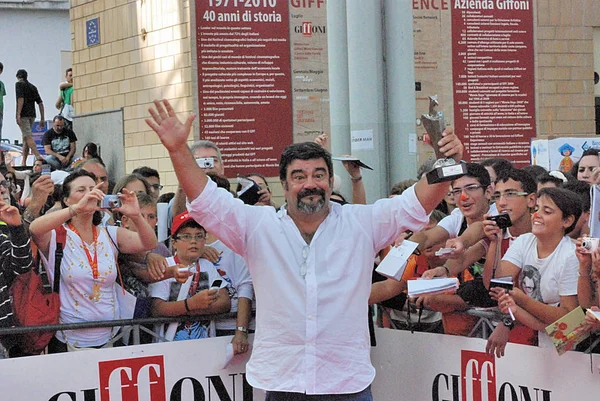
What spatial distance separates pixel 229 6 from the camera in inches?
483

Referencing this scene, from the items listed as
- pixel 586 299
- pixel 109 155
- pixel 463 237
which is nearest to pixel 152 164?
pixel 109 155

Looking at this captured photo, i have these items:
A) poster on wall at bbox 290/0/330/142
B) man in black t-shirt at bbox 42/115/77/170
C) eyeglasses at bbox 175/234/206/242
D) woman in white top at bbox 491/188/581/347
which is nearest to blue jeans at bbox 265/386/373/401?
woman in white top at bbox 491/188/581/347

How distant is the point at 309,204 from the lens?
15.6 ft

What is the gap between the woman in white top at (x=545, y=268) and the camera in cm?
565

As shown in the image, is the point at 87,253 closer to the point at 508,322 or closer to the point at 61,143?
the point at 508,322

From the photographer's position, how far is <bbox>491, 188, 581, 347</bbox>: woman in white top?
5648 millimetres

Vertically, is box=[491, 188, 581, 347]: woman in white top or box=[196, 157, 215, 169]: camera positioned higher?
box=[196, 157, 215, 169]: camera

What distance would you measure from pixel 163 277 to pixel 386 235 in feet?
6.66

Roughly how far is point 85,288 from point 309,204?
2.08 metres

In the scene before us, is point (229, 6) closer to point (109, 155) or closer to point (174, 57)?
point (174, 57)

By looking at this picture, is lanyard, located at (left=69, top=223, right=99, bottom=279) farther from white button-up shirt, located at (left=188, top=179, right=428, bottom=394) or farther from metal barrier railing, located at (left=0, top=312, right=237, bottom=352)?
white button-up shirt, located at (left=188, top=179, right=428, bottom=394)

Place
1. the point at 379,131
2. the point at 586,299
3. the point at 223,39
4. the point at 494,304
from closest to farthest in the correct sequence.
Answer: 1. the point at 586,299
2. the point at 494,304
3. the point at 379,131
4. the point at 223,39

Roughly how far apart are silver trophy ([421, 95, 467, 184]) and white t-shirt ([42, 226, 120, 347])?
2424 mm

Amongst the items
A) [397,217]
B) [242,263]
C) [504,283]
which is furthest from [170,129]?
[242,263]
